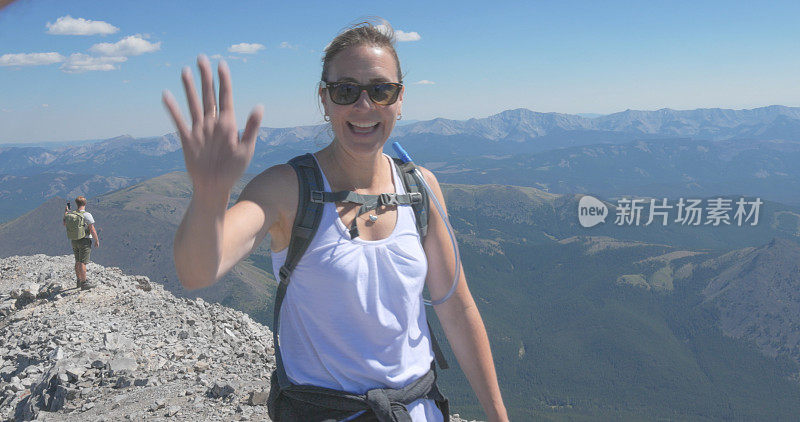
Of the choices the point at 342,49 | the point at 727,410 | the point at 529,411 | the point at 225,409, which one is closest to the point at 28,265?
the point at 225,409

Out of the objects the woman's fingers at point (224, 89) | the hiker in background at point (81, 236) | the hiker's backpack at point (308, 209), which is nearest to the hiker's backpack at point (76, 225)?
the hiker in background at point (81, 236)

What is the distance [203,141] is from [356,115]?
4.16ft

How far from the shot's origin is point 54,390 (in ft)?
35.4

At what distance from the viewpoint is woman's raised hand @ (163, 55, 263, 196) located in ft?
6.42

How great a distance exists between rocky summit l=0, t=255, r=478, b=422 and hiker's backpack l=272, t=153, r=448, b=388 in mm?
7464

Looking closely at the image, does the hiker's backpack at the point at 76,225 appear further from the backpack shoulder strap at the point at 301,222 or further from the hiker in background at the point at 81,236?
the backpack shoulder strap at the point at 301,222

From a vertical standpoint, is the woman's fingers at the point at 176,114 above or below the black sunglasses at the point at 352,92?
below

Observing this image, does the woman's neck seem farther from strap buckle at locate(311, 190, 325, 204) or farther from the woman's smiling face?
strap buckle at locate(311, 190, 325, 204)

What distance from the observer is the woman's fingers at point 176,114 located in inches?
76.2

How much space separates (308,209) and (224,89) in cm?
106

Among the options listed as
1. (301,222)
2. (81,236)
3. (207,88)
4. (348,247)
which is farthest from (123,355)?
(207,88)

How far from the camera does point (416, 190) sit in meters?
3.50

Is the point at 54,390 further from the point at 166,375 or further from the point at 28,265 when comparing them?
the point at 28,265

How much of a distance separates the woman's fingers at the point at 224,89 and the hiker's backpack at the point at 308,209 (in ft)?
3.17
